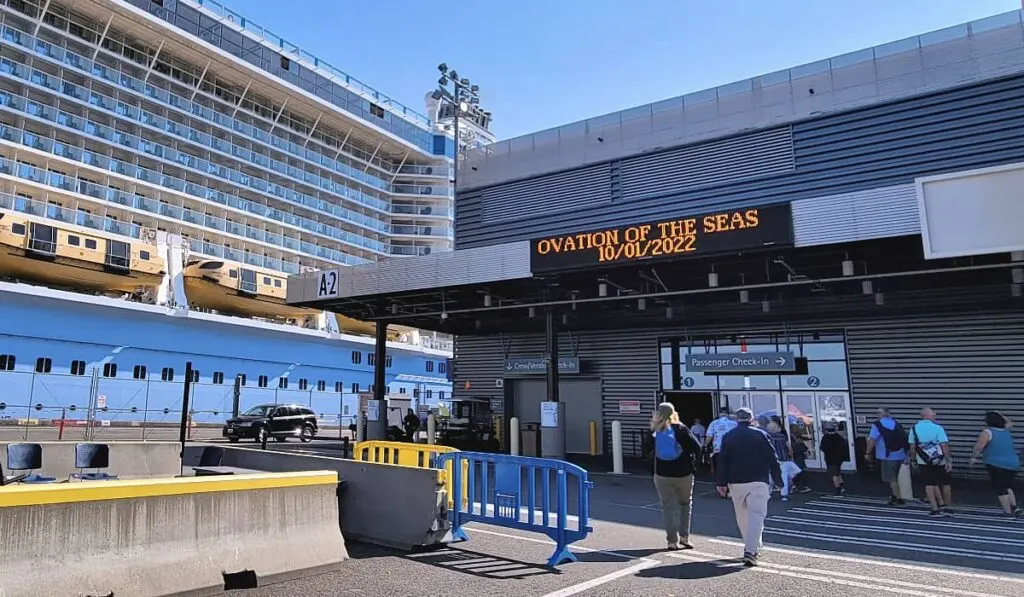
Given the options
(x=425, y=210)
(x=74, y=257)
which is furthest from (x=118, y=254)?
(x=425, y=210)

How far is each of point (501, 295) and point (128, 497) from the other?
49.0 feet

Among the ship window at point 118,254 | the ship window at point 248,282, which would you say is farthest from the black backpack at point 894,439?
the ship window at point 248,282

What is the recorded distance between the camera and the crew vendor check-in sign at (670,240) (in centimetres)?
1362

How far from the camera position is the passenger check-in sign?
18500 mm

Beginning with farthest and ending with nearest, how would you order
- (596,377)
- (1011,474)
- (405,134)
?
(405,134)
(596,377)
(1011,474)

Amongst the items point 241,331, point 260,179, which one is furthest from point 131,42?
point 241,331

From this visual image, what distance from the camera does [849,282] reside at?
52.0ft

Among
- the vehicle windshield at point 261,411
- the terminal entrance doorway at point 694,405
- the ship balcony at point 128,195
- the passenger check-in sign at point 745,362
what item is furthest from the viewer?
the ship balcony at point 128,195

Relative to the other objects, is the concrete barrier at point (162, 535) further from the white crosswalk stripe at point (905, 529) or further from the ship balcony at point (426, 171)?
the ship balcony at point (426, 171)

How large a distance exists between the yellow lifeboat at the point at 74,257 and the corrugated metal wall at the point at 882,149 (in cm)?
3011

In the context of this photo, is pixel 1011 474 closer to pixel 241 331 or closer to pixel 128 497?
pixel 128 497

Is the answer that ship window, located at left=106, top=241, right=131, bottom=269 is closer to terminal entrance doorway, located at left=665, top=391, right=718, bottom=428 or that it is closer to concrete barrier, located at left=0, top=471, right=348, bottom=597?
terminal entrance doorway, located at left=665, top=391, right=718, bottom=428

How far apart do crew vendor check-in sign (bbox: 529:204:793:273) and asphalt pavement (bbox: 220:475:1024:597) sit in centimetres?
592

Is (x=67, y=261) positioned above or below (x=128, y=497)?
above
